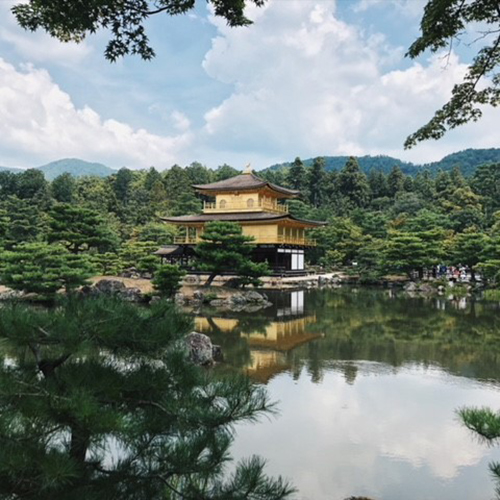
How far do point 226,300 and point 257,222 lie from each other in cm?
808

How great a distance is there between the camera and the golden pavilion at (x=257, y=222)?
24219 mm

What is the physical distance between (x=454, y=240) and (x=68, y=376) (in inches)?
967

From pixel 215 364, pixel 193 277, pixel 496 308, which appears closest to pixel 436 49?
pixel 215 364

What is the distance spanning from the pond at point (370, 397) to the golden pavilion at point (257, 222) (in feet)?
36.1

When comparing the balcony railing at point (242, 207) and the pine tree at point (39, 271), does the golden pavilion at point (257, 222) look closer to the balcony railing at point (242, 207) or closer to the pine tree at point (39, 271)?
the balcony railing at point (242, 207)

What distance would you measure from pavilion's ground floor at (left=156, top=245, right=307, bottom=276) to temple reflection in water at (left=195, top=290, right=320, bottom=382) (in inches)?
319

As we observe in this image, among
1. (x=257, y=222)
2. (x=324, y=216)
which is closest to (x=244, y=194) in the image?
(x=257, y=222)

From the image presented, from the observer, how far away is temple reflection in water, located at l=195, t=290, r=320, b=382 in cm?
794

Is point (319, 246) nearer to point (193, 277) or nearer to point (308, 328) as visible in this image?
point (193, 277)

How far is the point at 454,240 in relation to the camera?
23.7 m

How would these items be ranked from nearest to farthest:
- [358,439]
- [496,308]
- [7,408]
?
[7,408], [358,439], [496,308]

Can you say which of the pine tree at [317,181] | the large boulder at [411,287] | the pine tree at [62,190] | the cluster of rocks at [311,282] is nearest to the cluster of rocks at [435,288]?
the large boulder at [411,287]

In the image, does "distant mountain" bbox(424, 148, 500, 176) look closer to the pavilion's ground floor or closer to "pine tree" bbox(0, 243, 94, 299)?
the pavilion's ground floor

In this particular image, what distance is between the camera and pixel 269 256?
81.8 feet
